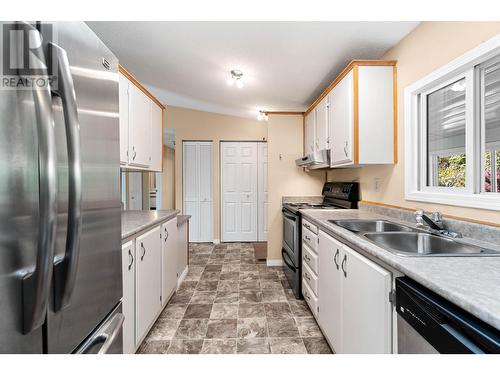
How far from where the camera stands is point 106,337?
0.88 metres

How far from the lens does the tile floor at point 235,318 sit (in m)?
1.71

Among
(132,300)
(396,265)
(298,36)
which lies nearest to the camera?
(396,265)

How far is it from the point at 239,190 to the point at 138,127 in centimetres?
283

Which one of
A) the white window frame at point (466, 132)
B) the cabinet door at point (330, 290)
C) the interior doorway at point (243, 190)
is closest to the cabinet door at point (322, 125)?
the white window frame at point (466, 132)

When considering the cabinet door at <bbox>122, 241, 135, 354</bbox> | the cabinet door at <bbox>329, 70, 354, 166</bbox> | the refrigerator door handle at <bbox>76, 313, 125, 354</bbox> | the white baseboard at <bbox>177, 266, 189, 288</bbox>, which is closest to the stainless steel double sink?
the cabinet door at <bbox>329, 70, 354, 166</bbox>

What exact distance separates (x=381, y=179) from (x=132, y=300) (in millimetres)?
2305

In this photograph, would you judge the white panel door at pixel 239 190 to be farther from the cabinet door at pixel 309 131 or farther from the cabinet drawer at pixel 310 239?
the cabinet drawer at pixel 310 239

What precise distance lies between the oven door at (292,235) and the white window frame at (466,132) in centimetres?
113

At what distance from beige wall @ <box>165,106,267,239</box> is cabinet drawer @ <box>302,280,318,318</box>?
2709 mm
